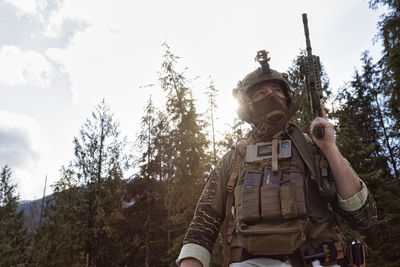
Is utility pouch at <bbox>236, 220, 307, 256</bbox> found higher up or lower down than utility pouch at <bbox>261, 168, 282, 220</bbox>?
lower down

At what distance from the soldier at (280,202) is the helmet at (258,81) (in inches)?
9.3

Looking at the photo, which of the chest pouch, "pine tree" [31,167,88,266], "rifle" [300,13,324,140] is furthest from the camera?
"pine tree" [31,167,88,266]

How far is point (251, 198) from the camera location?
8.43 ft

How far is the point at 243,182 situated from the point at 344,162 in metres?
0.89

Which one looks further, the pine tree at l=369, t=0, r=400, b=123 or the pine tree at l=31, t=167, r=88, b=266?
the pine tree at l=31, t=167, r=88, b=266

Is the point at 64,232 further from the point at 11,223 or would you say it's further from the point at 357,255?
the point at 357,255

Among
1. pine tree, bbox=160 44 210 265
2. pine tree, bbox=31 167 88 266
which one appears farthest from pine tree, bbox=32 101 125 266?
pine tree, bbox=160 44 210 265

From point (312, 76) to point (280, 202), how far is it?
1449mm

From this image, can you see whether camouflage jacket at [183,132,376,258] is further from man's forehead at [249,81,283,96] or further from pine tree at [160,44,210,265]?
pine tree at [160,44,210,265]

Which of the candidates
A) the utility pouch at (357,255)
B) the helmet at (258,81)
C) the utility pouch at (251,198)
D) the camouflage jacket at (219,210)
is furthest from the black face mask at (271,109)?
the utility pouch at (357,255)

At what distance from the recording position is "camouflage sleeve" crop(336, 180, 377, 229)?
2.46 metres

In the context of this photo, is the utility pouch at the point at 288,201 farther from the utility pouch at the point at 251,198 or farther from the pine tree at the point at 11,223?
the pine tree at the point at 11,223

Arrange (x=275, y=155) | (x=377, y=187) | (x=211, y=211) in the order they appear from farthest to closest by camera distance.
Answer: (x=377, y=187) < (x=211, y=211) < (x=275, y=155)

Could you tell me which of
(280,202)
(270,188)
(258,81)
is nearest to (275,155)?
(270,188)
